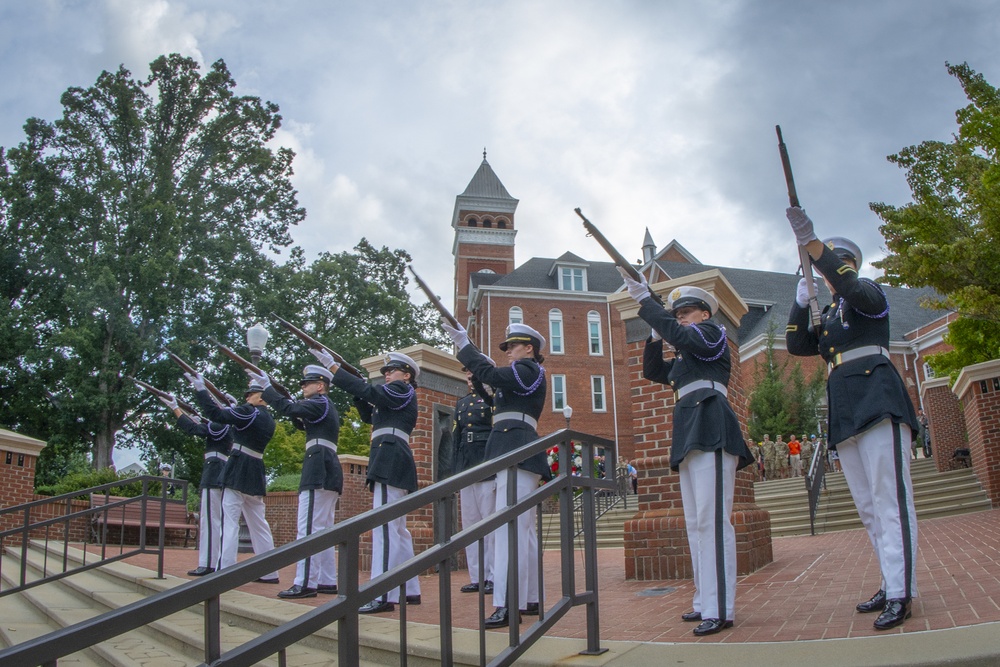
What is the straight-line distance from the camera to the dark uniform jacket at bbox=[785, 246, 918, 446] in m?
3.88

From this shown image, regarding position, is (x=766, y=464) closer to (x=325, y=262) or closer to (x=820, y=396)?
(x=820, y=396)

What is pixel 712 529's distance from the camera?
4.02 meters

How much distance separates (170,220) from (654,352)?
78.2 ft

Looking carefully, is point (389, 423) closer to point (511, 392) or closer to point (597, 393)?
point (511, 392)

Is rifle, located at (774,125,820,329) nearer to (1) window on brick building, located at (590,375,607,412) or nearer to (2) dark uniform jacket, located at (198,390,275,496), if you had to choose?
(2) dark uniform jacket, located at (198,390,275,496)

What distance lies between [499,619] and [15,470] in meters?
11.1

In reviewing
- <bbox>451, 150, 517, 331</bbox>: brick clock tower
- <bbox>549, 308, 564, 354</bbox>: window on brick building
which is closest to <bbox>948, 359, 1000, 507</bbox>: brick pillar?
<bbox>549, 308, 564, 354</bbox>: window on brick building

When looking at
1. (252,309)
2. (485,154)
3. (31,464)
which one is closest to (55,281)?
(252,309)

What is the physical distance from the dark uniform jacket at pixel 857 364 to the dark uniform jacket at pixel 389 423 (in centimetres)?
307

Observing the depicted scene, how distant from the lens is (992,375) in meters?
11.8

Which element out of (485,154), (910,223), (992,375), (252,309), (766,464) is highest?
(485,154)

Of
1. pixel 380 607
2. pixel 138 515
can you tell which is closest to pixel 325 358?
pixel 380 607

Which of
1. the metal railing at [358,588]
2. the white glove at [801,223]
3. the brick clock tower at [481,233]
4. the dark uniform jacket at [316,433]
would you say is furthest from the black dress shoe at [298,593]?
the brick clock tower at [481,233]

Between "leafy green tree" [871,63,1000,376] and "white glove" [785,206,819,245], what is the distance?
8789mm
